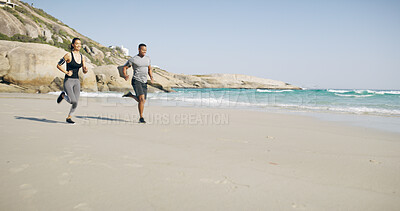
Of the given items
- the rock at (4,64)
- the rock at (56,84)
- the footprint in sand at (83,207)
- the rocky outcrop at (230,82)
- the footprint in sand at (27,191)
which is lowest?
the footprint in sand at (83,207)

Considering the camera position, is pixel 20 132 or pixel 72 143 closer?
pixel 72 143

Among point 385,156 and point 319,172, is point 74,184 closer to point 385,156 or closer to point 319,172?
point 319,172

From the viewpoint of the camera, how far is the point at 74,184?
73.2 inches

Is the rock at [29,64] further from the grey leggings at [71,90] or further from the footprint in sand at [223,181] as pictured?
the footprint in sand at [223,181]

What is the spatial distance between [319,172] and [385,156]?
1467mm

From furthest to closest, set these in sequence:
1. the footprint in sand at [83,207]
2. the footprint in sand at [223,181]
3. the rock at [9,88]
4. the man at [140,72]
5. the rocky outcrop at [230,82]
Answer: the rocky outcrop at [230,82] → the rock at [9,88] → the man at [140,72] → the footprint in sand at [223,181] → the footprint in sand at [83,207]

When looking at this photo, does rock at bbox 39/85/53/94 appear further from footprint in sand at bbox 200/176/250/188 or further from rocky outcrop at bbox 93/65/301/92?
footprint in sand at bbox 200/176/250/188

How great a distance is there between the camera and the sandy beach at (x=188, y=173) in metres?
1.68

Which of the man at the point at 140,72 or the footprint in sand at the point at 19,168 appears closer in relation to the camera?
the footprint in sand at the point at 19,168

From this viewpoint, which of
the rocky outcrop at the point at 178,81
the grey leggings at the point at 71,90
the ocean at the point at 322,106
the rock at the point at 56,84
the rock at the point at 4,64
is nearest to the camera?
the grey leggings at the point at 71,90

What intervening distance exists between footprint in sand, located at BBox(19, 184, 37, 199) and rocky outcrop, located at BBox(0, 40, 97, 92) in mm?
15580

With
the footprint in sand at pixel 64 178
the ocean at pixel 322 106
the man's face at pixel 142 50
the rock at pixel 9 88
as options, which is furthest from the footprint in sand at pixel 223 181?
the rock at pixel 9 88

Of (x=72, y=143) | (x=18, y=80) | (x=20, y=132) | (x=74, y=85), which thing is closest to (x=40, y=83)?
(x=18, y=80)

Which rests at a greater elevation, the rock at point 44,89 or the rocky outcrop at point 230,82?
the rocky outcrop at point 230,82
